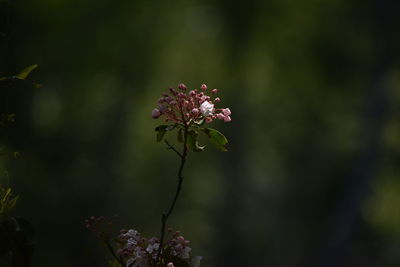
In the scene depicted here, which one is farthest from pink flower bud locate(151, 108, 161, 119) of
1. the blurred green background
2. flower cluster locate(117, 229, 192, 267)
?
the blurred green background

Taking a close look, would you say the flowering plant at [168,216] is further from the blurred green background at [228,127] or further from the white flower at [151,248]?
the blurred green background at [228,127]

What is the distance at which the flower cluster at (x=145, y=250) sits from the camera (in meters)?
1.76

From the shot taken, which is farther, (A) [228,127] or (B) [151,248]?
(A) [228,127]

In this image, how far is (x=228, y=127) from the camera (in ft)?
66.3

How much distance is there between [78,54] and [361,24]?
Result: 701 cm

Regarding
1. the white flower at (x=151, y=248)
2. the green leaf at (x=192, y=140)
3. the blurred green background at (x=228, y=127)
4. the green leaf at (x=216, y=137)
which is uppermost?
the blurred green background at (x=228, y=127)

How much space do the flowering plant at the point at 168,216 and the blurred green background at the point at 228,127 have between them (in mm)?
10599

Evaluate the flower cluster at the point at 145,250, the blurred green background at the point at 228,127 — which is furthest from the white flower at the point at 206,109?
the blurred green background at the point at 228,127

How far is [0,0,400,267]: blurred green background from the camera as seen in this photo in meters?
14.9

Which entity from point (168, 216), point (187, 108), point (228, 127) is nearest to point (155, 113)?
point (187, 108)

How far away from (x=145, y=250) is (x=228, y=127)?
18.5 metres

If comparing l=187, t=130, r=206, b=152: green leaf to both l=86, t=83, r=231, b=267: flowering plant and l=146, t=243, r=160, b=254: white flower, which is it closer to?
l=86, t=83, r=231, b=267: flowering plant

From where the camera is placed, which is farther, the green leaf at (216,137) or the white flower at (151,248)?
the green leaf at (216,137)

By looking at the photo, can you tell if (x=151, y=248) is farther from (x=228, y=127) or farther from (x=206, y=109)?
(x=228, y=127)
